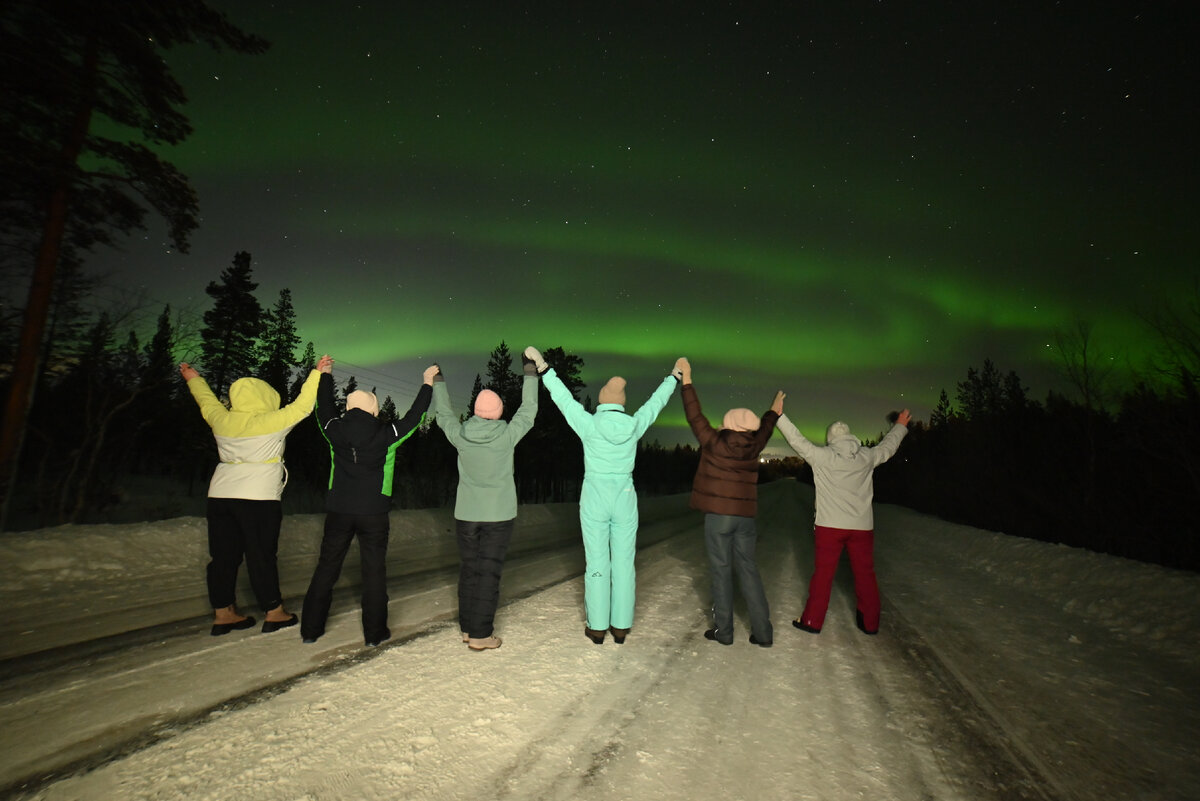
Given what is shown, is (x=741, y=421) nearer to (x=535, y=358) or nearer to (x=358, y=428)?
(x=535, y=358)

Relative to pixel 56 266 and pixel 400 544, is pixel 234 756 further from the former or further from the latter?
pixel 56 266

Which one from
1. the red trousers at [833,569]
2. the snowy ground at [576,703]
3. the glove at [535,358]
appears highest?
the glove at [535,358]

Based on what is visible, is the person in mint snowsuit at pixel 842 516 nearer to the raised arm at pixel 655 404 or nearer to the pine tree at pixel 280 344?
the raised arm at pixel 655 404

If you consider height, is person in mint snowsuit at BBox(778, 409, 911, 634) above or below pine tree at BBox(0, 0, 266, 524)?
below

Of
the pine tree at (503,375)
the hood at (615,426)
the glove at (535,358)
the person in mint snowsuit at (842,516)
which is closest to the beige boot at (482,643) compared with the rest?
the hood at (615,426)

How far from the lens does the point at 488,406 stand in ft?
15.3

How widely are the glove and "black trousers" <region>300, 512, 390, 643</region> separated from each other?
1.86 m

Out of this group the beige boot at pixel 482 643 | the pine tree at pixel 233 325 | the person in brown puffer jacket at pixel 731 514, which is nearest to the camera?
the beige boot at pixel 482 643

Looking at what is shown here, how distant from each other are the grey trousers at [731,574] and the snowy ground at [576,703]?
0.19 m

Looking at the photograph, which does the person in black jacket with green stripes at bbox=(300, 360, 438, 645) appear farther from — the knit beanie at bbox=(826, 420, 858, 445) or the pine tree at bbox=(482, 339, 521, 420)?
the pine tree at bbox=(482, 339, 521, 420)

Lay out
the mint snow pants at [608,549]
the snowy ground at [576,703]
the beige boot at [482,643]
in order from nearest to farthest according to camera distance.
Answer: the snowy ground at [576,703] → the beige boot at [482,643] → the mint snow pants at [608,549]

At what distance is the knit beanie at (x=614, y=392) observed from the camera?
4809 mm

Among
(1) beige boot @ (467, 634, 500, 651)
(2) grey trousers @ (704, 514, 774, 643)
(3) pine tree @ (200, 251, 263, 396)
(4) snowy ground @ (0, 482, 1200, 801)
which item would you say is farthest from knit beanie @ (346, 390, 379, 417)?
(3) pine tree @ (200, 251, 263, 396)

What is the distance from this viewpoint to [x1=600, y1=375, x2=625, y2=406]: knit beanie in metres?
4.81
